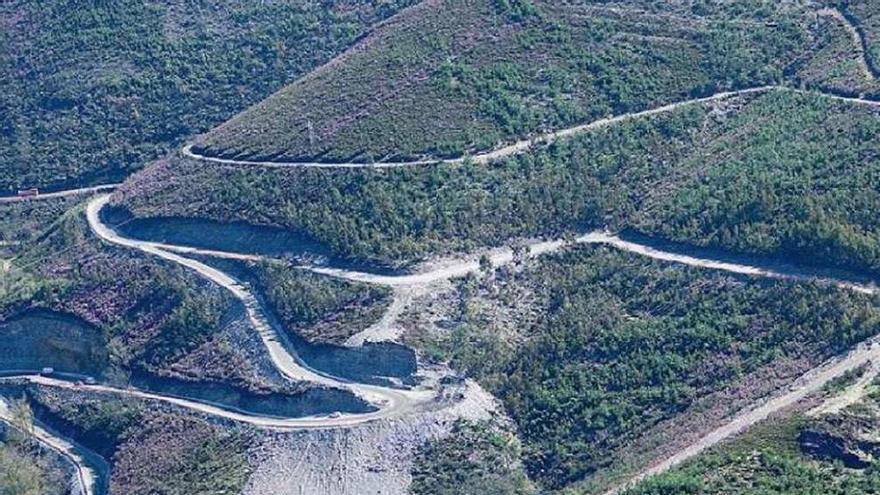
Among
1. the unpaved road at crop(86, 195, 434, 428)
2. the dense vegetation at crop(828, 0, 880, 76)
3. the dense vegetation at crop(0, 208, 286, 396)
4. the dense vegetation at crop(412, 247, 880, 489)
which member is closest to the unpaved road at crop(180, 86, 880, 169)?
the dense vegetation at crop(828, 0, 880, 76)

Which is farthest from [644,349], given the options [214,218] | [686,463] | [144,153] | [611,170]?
[144,153]

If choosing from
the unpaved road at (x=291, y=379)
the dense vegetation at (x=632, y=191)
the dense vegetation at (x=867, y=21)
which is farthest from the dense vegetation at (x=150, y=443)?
the dense vegetation at (x=867, y=21)

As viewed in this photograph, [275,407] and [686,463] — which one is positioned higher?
[686,463]

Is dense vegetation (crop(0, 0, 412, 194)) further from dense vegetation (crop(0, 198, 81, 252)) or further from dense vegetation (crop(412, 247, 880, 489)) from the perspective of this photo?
dense vegetation (crop(412, 247, 880, 489))

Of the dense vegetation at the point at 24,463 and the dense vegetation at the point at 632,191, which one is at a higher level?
the dense vegetation at the point at 632,191

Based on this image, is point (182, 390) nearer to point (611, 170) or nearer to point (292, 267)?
point (292, 267)

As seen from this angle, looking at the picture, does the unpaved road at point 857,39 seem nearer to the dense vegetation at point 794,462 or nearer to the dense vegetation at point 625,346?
the dense vegetation at point 625,346

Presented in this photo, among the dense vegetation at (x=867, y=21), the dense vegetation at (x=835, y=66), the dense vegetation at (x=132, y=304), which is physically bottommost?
the dense vegetation at (x=132, y=304)
